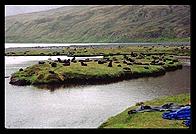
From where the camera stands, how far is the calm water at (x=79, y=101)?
1624 inches

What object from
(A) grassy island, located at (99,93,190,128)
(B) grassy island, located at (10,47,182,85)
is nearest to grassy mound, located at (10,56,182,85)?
(B) grassy island, located at (10,47,182,85)

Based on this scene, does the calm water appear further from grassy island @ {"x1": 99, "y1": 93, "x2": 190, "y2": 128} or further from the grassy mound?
grassy island @ {"x1": 99, "y1": 93, "x2": 190, "y2": 128}

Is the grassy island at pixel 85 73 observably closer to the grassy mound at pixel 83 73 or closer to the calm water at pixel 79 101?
the grassy mound at pixel 83 73

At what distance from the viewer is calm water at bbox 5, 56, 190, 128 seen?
41.2m

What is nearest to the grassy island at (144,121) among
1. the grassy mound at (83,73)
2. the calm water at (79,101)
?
the calm water at (79,101)

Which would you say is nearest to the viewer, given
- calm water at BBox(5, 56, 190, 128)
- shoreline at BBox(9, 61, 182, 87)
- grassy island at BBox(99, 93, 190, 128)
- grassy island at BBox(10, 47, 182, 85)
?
grassy island at BBox(99, 93, 190, 128)

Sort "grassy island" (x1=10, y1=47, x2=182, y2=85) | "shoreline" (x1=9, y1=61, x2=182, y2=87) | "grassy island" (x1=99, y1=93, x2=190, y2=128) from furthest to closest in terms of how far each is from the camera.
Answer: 1. "grassy island" (x1=10, y1=47, x2=182, y2=85)
2. "shoreline" (x1=9, y1=61, x2=182, y2=87)
3. "grassy island" (x1=99, y1=93, x2=190, y2=128)

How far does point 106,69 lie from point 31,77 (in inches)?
638

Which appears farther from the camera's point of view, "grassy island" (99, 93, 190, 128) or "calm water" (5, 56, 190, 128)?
"calm water" (5, 56, 190, 128)

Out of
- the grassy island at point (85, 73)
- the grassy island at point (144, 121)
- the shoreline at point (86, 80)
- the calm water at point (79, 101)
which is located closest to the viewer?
the grassy island at point (144, 121)

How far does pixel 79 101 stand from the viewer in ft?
171

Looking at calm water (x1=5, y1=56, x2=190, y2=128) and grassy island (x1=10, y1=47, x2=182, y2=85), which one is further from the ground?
grassy island (x1=10, y1=47, x2=182, y2=85)
